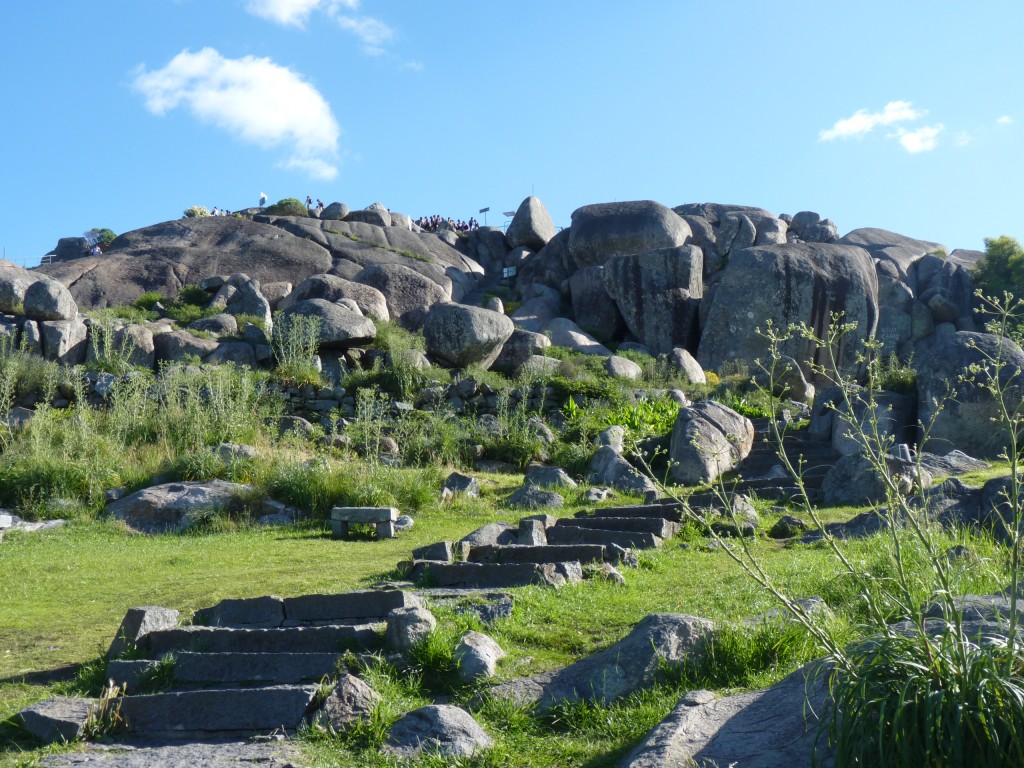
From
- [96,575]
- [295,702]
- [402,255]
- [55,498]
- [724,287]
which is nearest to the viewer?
[295,702]

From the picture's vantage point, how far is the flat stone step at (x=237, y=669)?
581 cm

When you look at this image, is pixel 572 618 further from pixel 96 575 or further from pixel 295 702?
pixel 96 575

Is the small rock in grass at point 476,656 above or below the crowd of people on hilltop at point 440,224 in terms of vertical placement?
below

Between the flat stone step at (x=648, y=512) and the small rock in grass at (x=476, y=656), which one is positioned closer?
the small rock in grass at (x=476, y=656)

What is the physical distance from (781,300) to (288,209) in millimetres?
22590

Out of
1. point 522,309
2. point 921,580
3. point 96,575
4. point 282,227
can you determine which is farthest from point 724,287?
point 921,580

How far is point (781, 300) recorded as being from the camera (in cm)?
2609

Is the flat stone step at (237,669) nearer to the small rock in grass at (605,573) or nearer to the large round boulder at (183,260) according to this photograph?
the small rock in grass at (605,573)

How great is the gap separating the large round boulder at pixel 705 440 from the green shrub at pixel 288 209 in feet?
91.2

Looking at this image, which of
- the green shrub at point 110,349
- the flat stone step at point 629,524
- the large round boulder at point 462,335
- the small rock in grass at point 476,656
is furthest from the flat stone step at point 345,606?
the large round boulder at point 462,335

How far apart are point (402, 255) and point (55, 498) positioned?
73.1 ft

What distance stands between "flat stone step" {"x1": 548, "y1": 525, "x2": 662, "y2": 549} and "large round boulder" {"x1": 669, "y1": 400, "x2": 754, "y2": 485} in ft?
14.6

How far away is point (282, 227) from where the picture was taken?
35094mm

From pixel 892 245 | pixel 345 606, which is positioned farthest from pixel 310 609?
pixel 892 245
